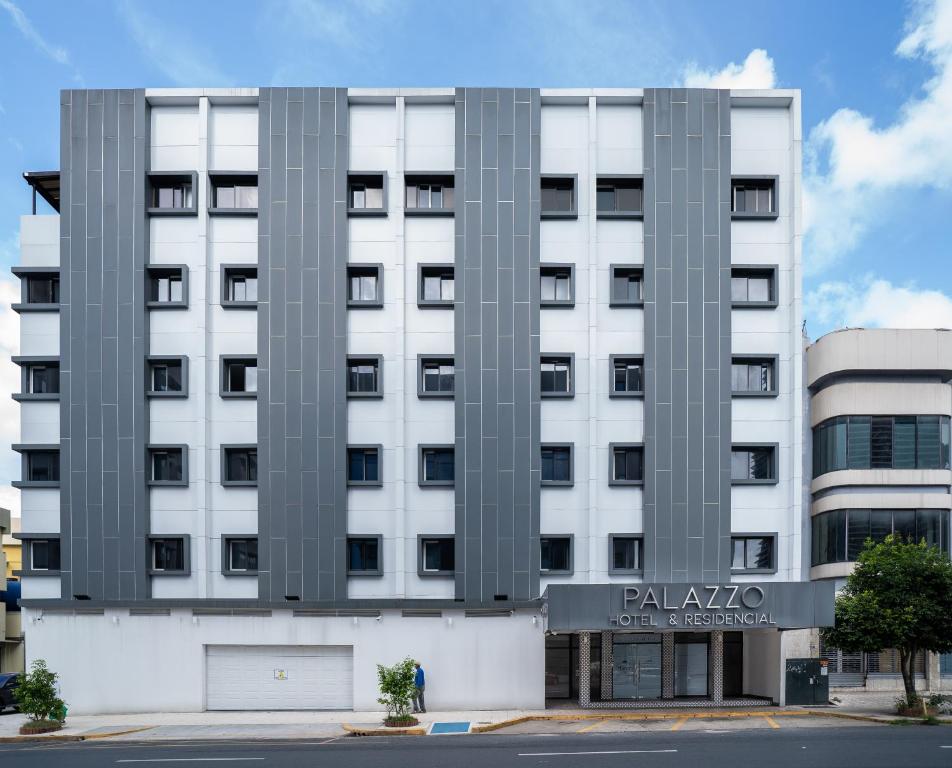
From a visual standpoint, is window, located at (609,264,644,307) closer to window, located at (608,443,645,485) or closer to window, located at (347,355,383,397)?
window, located at (608,443,645,485)

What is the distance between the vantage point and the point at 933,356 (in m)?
30.7

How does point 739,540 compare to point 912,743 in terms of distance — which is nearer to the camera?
point 912,743

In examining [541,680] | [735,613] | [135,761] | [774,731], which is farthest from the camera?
[541,680]

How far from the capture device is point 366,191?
1177 inches

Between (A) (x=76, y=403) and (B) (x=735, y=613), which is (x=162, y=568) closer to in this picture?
(A) (x=76, y=403)

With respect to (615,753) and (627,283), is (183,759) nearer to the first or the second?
(615,753)

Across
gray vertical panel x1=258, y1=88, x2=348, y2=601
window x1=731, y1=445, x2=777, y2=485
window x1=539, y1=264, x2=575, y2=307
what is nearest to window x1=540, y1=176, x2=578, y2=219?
window x1=539, y1=264, x2=575, y2=307

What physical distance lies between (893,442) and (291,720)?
85.8 feet

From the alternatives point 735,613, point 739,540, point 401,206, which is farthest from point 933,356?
point 401,206

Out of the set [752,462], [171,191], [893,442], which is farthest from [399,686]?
[893,442]

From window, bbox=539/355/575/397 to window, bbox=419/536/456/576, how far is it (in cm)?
696

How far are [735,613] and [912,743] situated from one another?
6132 millimetres

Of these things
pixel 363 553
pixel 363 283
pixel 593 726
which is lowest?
pixel 593 726

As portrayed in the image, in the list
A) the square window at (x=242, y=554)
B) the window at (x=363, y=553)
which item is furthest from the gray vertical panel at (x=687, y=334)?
the square window at (x=242, y=554)
